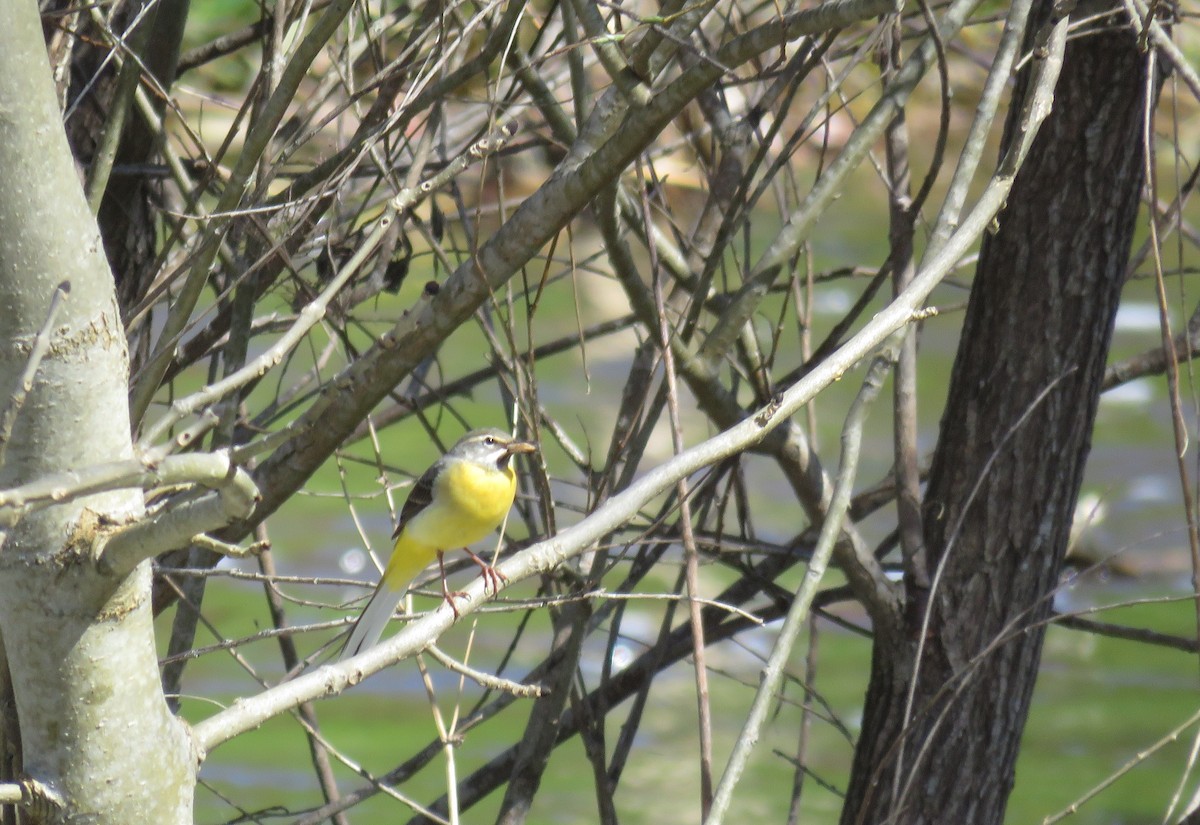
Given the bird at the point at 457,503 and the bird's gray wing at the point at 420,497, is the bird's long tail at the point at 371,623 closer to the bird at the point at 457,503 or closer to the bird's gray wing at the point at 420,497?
the bird at the point at 457,503

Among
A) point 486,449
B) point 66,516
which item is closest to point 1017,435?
point 486,449

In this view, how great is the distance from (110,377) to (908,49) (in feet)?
15.8

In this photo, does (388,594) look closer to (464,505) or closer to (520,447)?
(464,505)

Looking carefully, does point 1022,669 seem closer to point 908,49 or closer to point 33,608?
point 33,608

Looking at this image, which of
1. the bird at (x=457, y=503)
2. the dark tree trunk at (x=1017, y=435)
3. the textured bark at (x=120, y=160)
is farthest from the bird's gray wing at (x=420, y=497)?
the dark tree trunk at (x=1017, y=435)

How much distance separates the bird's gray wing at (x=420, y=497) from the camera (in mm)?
3758

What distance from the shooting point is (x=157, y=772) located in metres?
1.85

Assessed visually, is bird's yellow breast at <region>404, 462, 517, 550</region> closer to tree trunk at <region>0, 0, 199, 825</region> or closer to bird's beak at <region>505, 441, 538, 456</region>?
bird's beak at <region>505, 441, 538, 456</region>

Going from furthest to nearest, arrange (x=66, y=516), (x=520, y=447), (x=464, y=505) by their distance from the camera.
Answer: (x=464, y=505)
(x=520, y=447)
(x=66, y=516)

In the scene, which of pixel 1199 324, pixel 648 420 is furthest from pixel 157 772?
pixel 1199 324

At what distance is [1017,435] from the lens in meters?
3.44

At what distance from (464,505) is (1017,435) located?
1432 millimetres

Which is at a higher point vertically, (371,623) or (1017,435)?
(1017,435)

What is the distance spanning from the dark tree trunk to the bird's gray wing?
4.21 ft
